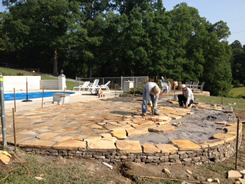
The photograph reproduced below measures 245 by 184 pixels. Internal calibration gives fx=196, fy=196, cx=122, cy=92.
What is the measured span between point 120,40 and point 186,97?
62.2ft

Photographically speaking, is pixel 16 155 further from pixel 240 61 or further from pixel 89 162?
pixel 240 61

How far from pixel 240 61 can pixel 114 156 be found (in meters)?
48.3

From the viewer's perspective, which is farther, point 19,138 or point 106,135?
point 106,135

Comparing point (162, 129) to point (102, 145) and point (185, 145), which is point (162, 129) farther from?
point (102, 145)

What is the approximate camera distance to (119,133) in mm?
4105

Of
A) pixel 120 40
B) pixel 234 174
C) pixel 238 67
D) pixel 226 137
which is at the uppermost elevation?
pixel 120 40

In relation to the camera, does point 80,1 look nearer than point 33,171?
No

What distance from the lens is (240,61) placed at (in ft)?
142

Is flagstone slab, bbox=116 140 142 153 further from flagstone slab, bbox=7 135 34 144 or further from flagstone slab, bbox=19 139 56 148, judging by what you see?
flagstone slab, bbox=7 135 34 144

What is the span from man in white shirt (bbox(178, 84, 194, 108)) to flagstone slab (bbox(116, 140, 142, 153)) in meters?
4.18

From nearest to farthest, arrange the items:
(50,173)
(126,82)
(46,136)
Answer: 1. (50,173)
2. (46,136)
3. (126,82)

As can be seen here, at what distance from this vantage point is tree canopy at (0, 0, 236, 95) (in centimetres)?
2475

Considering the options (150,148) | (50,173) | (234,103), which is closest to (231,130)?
(150,148)

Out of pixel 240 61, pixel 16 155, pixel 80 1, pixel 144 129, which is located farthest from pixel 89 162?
pixel 240 61
